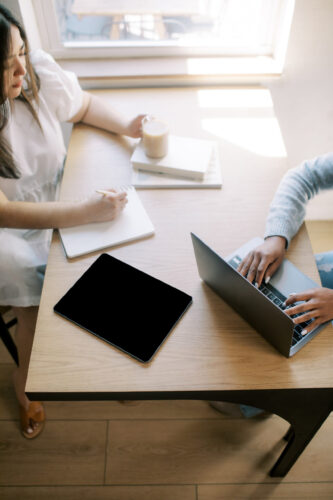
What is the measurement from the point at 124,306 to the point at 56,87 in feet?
2.46

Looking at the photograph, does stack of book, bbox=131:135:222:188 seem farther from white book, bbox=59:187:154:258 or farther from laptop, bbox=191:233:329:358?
laptop, bbox=191:233:329:358

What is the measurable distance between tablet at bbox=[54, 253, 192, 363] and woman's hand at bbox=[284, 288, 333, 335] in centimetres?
24

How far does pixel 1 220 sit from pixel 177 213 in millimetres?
496

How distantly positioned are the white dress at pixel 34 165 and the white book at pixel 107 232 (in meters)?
0.20

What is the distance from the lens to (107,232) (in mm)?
Result: 1070

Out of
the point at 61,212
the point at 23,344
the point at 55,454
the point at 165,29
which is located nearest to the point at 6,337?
the point at 23,344

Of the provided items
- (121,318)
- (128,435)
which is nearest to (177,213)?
(121,318)

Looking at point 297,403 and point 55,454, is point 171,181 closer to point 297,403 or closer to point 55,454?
point 297,403

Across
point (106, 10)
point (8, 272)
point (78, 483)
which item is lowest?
point (78, 483)

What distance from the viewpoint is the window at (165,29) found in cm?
160

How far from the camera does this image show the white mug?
1.17 meters

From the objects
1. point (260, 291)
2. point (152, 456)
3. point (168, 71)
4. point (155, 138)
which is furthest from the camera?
point (168, 71)

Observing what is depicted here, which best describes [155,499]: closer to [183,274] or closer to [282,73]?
[183,274]

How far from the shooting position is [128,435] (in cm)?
144
